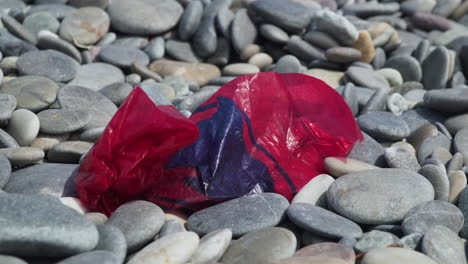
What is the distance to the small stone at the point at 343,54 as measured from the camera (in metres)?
4.15

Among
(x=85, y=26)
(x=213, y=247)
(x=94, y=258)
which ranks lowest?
(x=85, y=26)

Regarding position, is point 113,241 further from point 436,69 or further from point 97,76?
point 436,69

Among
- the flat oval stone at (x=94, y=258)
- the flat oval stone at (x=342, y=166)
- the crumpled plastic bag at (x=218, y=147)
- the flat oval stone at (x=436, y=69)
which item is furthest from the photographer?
the flat oval stone at (x=436, y=69)

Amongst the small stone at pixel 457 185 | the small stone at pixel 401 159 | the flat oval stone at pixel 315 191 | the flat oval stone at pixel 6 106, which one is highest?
the small stone at pixel 457 185

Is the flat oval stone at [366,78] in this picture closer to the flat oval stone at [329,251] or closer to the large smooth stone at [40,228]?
the flat oval stone at [329,251]

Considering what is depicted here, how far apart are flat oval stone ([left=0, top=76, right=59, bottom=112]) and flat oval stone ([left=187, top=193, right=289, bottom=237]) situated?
47.0 inches

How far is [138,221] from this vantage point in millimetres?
2227

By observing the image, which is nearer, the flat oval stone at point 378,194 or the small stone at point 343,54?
the flat oval stone at point 378,194

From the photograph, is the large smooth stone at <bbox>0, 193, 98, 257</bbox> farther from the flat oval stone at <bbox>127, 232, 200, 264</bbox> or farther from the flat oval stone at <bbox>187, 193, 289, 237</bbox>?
the flat oval stone at <bbox>187, 193, 289, 237</bbox>

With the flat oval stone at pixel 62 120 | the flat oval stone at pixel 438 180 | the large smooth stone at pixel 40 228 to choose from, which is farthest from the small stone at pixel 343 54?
the large smooth stone at pixel 40 228

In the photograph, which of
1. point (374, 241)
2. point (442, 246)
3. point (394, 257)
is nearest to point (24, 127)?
point (374, 241)

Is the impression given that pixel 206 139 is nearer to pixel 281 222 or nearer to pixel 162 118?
pixel 162 118

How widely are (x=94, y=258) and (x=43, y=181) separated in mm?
846

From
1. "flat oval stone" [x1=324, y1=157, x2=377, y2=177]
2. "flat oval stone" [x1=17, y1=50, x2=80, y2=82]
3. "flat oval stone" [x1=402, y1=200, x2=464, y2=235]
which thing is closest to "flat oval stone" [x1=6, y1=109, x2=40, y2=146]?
"flat oval stone" [x1=17, y1=50, x2=80, y2=82]
